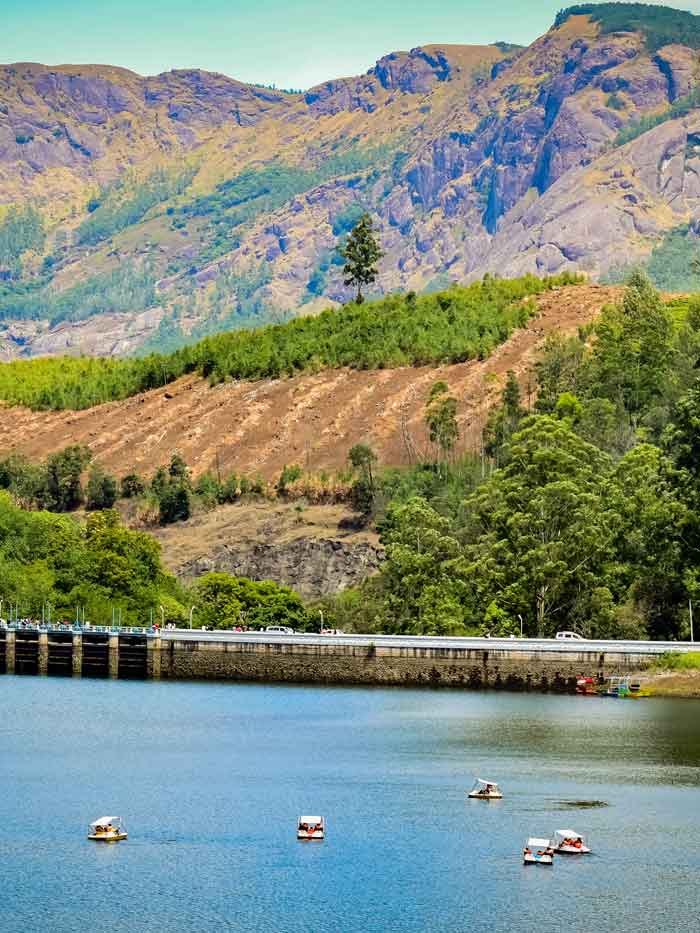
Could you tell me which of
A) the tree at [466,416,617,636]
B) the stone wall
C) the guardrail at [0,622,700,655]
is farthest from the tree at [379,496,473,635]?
the stone wall

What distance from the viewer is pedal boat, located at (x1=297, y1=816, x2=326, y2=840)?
276 feet

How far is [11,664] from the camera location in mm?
187625

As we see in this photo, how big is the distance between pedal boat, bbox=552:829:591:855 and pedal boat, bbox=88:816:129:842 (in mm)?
18294

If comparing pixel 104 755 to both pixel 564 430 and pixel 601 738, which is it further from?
pixel 564 430

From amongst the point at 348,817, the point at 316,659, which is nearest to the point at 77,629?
the point at 316,659

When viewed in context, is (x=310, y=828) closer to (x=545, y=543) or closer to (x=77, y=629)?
(x=545, y=543)

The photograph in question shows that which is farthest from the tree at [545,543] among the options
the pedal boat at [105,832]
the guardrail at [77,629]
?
the pedal boat at [105,832]

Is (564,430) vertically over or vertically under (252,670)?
over

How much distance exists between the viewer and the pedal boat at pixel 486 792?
95188mm

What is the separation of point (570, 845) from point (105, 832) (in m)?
19.5

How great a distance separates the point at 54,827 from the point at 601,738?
44528 millimetres

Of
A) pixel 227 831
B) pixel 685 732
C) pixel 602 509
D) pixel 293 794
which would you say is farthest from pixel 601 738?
pixel 602 509

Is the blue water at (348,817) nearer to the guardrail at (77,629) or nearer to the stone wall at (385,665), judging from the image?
the stone wall at (385,665)

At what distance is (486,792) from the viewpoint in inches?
3760
